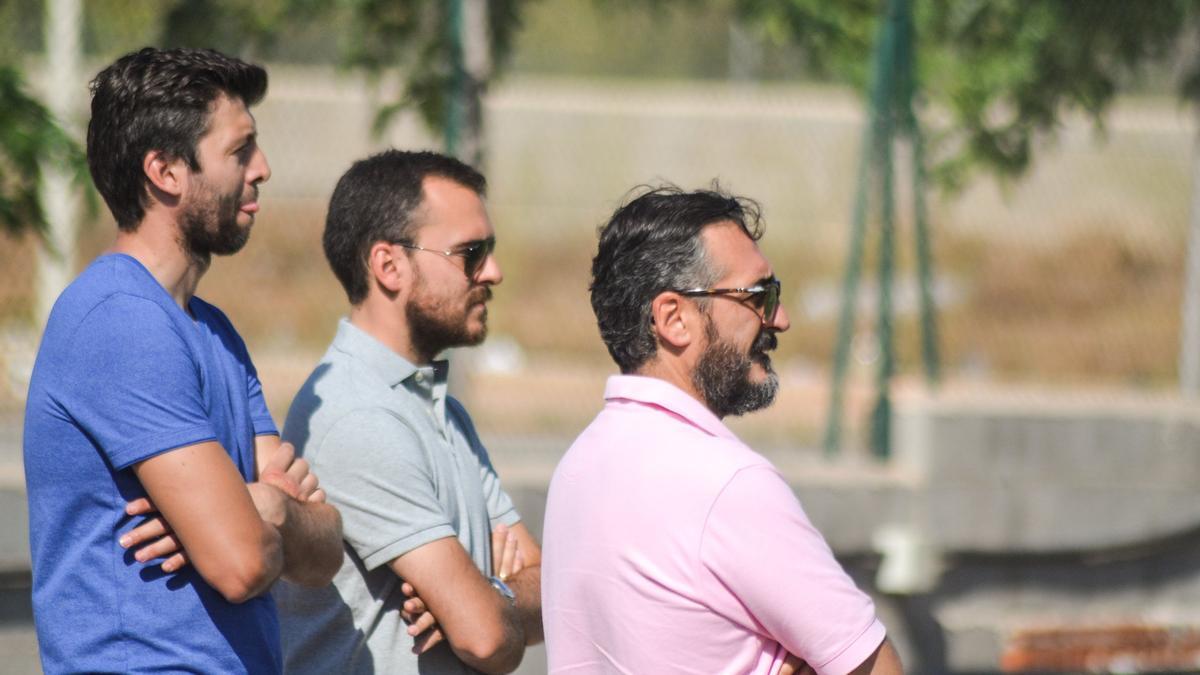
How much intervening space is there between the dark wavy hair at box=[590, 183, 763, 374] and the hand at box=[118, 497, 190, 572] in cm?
78

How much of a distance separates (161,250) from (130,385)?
299 millimetres

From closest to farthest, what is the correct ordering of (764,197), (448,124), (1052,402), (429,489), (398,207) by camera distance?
(429,489) < (398,207) < (448,124) < (1052,402) < (764,197)

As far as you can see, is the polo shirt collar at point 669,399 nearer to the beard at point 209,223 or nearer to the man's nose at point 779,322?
the man's nose at point 779,322

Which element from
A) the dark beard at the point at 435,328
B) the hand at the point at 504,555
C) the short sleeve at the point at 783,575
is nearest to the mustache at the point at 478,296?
the dark beard at the point at 435,328

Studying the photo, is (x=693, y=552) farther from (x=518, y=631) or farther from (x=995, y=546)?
(x=995, y=546)

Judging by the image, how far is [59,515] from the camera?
235cm

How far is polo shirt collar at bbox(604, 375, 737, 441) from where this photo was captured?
7.58ft

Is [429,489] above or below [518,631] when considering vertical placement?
above

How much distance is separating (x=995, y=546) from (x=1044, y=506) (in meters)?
0.28

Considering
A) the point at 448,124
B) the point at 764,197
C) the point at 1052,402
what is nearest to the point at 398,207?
the point at 448,124

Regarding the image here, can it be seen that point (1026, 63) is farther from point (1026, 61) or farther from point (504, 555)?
point (504, 555)

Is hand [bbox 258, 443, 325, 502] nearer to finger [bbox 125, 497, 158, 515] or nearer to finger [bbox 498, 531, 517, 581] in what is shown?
finger [bbox 125, 497, 158, 515]

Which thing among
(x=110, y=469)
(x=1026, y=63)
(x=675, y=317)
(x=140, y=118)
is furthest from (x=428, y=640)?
(x=1026, y=63)

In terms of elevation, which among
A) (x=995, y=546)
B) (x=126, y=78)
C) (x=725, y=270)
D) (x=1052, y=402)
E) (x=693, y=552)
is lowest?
(x=995, y=546)
